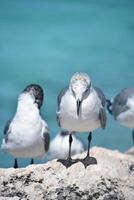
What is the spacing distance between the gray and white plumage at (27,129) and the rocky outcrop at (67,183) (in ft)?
3.55

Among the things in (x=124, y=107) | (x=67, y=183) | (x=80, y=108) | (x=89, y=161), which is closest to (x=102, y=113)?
(x=80, y=108)

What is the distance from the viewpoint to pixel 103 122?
386 cm

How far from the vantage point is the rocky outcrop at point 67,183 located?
3.02 meters

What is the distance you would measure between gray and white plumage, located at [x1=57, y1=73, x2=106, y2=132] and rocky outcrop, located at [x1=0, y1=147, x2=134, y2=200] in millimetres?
431

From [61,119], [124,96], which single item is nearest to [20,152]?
[61,119]

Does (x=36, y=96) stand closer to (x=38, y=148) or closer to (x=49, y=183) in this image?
(x=38, y=148)

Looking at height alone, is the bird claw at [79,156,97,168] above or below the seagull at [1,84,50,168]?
below

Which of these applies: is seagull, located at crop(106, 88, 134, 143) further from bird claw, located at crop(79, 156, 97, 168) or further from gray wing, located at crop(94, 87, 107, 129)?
bird claw, located at crop(79, 156, 97, 168)

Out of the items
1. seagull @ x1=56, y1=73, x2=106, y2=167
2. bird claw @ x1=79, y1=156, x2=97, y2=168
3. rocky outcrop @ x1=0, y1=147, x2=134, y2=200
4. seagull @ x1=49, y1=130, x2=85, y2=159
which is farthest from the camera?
seagull @ x1=49, y1=130, x2=85, y2=159

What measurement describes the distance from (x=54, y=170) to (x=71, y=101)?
1.77 feet

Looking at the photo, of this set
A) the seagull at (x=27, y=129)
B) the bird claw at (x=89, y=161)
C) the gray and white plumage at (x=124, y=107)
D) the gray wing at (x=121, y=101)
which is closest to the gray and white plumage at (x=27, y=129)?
the seagull at (x=27, y=129)

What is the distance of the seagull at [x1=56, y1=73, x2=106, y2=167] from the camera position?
3.64m

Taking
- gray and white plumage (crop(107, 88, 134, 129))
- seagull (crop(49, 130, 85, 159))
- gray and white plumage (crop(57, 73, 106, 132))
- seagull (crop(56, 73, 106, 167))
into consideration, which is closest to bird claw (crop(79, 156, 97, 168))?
seagull (crop(56, 73, 106, 167))

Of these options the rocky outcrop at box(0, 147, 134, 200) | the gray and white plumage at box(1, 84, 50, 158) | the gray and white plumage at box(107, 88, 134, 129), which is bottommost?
the rocky outcrop at box(0, 147, 134, 200)
